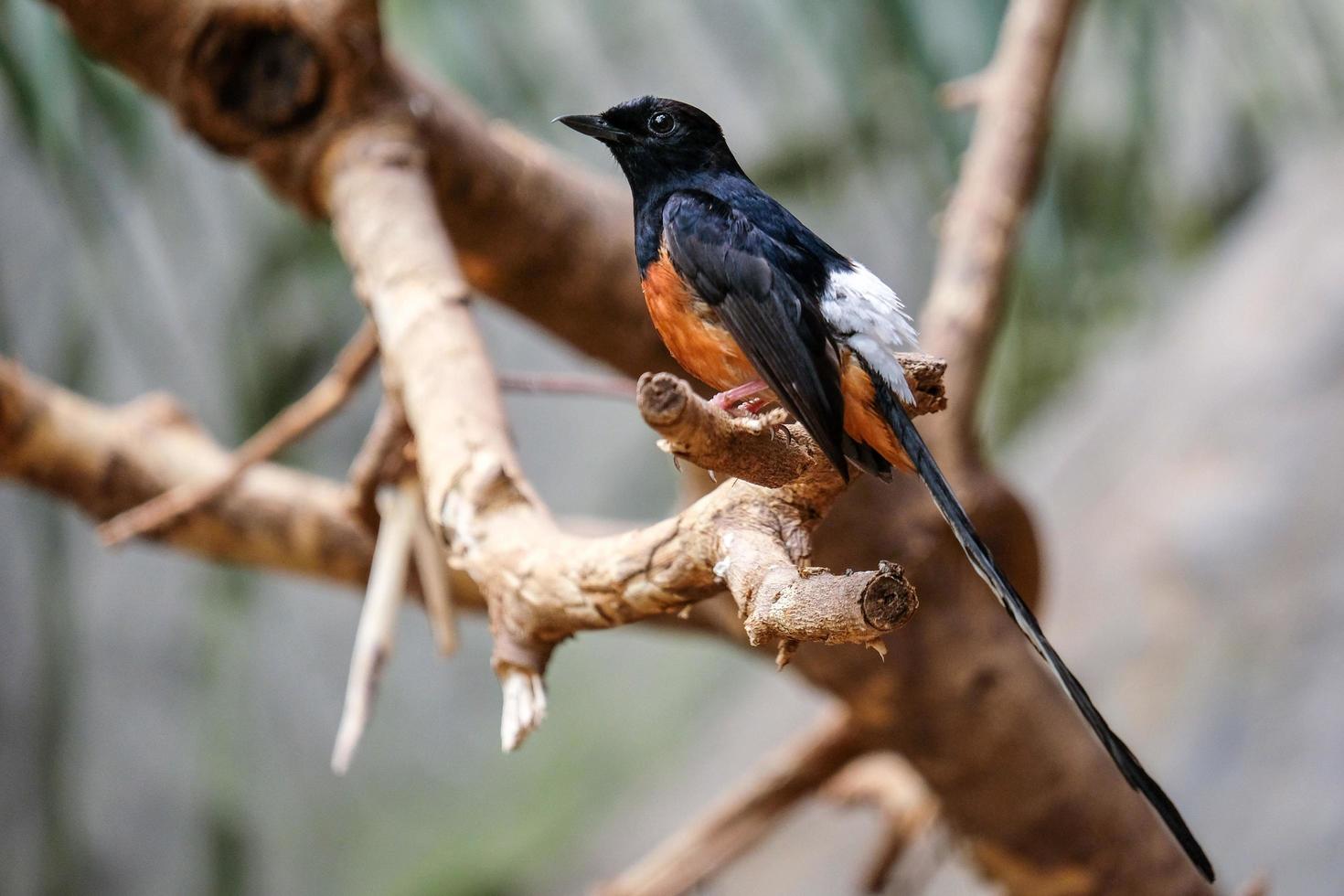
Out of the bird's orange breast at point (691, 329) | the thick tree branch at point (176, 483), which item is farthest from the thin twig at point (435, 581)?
the bird's orange breast at point (691, 329)

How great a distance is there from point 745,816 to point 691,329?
165cm

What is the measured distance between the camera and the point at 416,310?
1517 mm

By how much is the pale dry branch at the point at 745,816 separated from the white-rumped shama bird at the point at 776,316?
4.64ft

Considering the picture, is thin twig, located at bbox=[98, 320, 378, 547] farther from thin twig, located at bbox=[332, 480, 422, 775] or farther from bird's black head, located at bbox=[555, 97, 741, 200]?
bird's black head, located at bbox=[555, 97, 741, 200]

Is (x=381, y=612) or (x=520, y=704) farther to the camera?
(x=381, y=612)

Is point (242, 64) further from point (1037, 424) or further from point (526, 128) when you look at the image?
point (1037, 424)

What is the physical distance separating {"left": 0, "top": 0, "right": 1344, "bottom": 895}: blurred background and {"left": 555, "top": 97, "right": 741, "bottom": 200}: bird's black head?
1.96 meters

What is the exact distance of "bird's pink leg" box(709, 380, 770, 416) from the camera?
3.50ft

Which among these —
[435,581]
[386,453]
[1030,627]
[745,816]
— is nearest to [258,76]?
[386,453]

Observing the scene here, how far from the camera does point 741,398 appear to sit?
108cm

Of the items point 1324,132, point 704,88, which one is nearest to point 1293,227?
point 1324,132

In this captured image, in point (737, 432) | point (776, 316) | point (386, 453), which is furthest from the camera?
point (386, 453)

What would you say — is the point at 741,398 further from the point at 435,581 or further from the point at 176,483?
the point at 176,483

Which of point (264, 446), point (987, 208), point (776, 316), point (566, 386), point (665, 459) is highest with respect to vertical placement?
point (776, 316)
